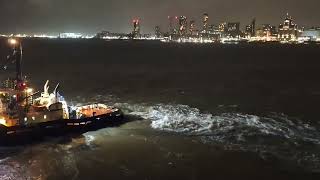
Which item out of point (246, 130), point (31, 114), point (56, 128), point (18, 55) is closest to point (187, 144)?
point (246, 130)

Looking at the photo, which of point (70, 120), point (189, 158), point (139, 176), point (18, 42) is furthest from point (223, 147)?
point (18, 42)

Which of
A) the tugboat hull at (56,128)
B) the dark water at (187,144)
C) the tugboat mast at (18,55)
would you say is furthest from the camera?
the tugboat mast at (18,55)

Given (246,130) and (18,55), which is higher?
(18,55)

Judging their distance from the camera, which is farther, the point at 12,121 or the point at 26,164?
the point at 12,121

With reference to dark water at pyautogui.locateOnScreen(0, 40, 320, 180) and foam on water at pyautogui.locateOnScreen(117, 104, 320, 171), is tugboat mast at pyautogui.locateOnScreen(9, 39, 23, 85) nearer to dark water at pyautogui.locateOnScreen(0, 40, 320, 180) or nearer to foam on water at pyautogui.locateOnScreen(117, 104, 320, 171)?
dark water at pyautogui.locateOnScreen(0, 40, 320, 180)

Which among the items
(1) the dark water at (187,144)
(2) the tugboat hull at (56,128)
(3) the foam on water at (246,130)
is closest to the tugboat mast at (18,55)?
(2) the tugboat hull at (56,128)

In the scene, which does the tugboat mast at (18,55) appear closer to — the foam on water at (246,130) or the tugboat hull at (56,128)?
the tugboat hull at (56,128)

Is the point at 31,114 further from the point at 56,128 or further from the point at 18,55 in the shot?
the point at 18,55

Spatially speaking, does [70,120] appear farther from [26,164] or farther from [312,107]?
[312,107]
